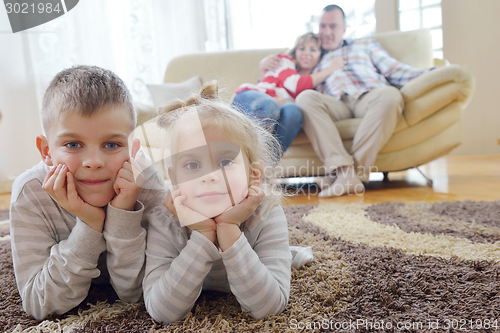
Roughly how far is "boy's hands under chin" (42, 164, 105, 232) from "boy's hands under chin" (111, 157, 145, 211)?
0.04 meters

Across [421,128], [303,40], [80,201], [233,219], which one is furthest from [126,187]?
[303,40]

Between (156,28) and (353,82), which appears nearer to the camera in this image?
(353,82)

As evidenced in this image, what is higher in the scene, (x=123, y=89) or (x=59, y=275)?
(x=123, y=89)

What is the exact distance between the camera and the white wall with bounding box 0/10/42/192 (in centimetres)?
235

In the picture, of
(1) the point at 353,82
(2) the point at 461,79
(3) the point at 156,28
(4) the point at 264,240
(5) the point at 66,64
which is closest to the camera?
(4) the point at 264,240

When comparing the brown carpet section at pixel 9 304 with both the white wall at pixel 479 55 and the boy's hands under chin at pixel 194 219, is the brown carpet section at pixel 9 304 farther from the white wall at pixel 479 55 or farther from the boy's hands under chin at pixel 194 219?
the white wall at pixel 479 55

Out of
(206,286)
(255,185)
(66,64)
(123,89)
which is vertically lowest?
(206,286)

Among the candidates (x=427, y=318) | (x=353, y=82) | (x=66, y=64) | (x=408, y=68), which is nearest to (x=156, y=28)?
(x=66, y=64)

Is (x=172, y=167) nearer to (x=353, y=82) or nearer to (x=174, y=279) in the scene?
(x=174, y=279)

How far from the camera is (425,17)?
3449 mm

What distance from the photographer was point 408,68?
1.94 meters

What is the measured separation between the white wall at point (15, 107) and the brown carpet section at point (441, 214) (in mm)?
2274

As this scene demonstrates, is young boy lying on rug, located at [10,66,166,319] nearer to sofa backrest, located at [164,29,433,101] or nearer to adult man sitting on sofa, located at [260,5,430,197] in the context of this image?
adult man sitting on sofa, located at [260,5,430,197]

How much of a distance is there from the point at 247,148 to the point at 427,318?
0.38 metres
